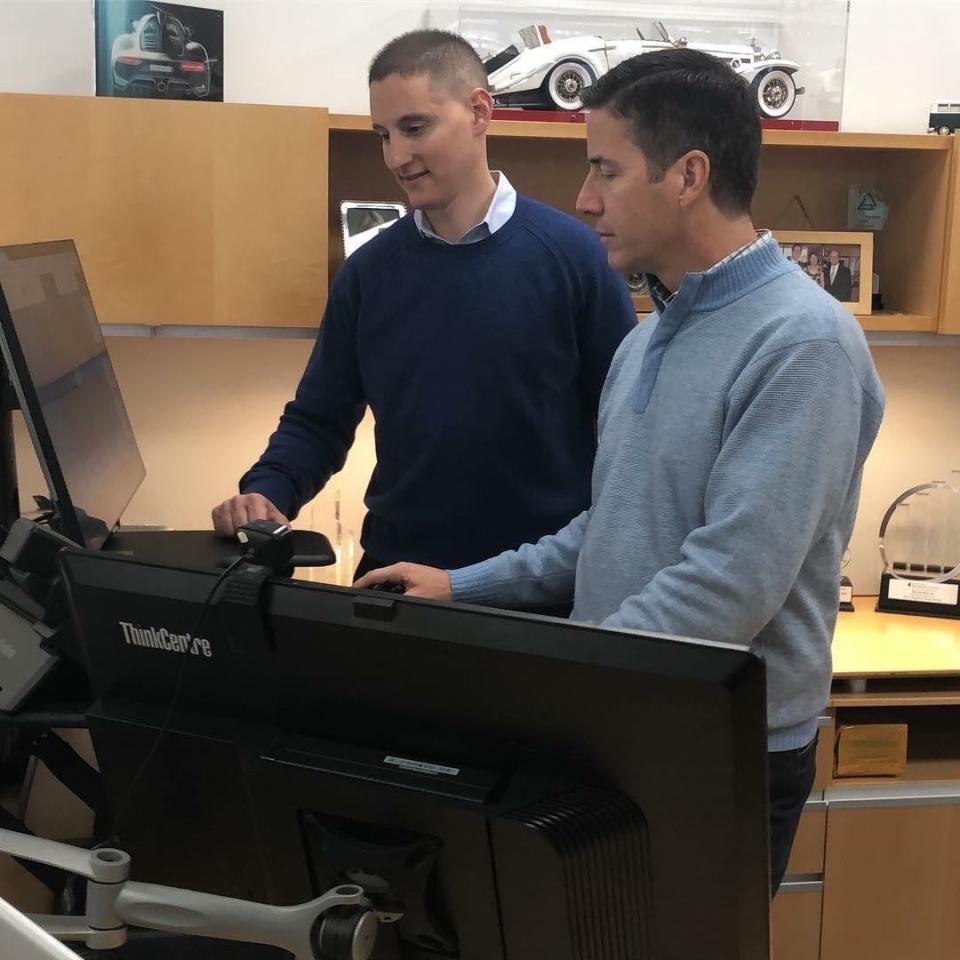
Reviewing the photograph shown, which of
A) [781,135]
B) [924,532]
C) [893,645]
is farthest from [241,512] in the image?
[924,532]

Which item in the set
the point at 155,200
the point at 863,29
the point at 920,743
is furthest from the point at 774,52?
the point at 920,743

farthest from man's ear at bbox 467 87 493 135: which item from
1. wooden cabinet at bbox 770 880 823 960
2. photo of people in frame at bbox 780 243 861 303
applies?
wooden cabinet at bbox 770 880 823 960

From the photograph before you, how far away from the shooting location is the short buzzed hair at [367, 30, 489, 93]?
206 centimetres

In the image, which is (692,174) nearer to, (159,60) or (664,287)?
(664,287)

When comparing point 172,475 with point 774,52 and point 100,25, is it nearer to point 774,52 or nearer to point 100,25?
point 100,25

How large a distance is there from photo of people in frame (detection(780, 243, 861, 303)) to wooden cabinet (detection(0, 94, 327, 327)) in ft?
3.48

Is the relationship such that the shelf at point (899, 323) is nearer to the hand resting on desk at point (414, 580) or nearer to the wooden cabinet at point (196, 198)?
the wooden cabinet at point (196, 198)

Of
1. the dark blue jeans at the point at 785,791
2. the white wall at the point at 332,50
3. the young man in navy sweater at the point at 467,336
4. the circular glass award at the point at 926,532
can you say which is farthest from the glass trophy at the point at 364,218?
the dark blue jeans at the point at 785,791

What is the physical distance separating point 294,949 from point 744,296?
0.83m

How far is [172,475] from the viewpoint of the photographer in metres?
3.09

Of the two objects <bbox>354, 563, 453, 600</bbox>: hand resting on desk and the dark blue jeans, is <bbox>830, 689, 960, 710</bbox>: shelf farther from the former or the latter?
<bbox>354, 563, 453, 600</bbox>: hand resting on desk

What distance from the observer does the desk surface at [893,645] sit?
264cm

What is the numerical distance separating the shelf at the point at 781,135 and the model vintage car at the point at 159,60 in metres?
0.29

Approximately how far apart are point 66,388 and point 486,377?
27.1 inches
